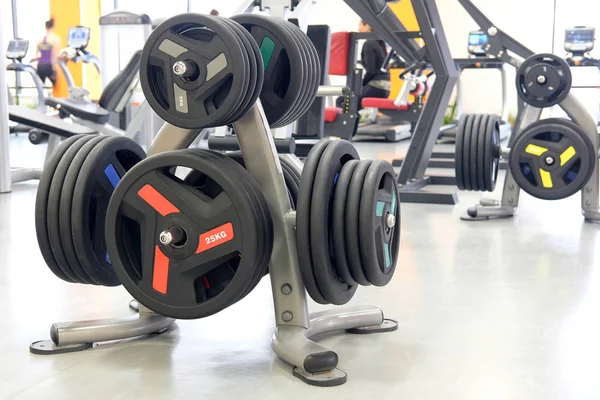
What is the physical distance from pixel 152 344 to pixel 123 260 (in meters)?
0.27

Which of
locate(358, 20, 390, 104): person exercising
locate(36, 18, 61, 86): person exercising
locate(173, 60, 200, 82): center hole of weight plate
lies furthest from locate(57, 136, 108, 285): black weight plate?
locate(36, 18, 61, 86): person exercising

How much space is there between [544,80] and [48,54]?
25.5ft

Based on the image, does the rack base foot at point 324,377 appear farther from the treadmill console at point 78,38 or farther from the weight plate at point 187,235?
the treadmill console at point 78,38

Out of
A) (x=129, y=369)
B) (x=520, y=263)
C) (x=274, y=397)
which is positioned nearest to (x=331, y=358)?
(x=274, y=397)

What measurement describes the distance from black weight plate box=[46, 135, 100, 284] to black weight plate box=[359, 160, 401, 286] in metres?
0.70

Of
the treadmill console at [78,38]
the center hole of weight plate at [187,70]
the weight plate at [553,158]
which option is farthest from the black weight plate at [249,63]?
the treadmill console at [78,38]

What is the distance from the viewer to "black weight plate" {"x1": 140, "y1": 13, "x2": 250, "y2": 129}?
1.56m

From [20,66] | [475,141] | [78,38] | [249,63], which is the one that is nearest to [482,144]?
[475,141]

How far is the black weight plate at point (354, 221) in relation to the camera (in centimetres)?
158

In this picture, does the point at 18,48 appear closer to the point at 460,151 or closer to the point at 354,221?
the point at 460,151

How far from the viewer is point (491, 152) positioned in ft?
11.8

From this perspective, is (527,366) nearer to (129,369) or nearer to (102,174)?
(129,369)

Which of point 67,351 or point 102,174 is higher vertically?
point 102,174

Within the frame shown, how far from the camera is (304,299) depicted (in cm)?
174
